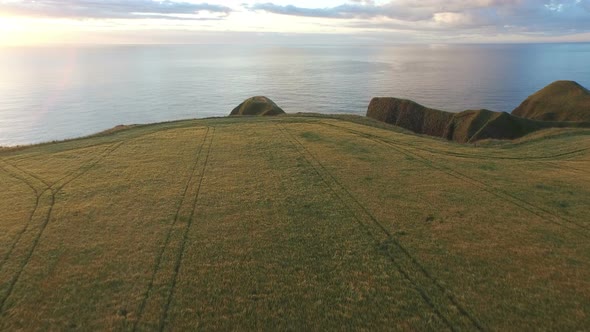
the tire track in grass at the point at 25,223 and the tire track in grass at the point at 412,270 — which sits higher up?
the tire track in grass at the point at 412,270

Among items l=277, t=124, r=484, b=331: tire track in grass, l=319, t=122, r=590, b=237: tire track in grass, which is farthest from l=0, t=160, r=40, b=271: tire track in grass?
l=319, t=122, r=590, b=237: tire track in grass

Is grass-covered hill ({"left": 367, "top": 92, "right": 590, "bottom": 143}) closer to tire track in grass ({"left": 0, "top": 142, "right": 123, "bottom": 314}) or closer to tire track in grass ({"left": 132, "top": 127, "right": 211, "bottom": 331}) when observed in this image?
tire track in grass ({"left": 132, "top": 127, "right": 211, "bottom": 331})

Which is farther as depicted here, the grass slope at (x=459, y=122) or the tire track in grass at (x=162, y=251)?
the grass slope at (x=459, y=122)

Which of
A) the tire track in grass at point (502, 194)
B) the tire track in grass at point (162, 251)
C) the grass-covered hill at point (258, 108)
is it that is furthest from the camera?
the grass-covered hill at point (258, 108)

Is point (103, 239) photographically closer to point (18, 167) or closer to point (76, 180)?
point (76, 180)

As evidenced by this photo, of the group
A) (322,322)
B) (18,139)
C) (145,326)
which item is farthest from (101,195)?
(18,139)

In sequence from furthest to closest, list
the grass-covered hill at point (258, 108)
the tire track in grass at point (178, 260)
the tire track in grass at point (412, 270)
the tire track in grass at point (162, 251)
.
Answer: the grass-covered hill at point (258, 108)
the tire track in grass at point (162, 251)
the tire track in grass at point (178, 260)
the tire track in grass at point (412, 270)

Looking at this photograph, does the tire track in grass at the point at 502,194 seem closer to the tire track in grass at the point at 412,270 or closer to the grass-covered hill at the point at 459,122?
the tire track in grass at the point at 412,270

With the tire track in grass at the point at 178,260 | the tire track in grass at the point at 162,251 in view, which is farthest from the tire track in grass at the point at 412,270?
the tire track in grass at the point at 162,251
